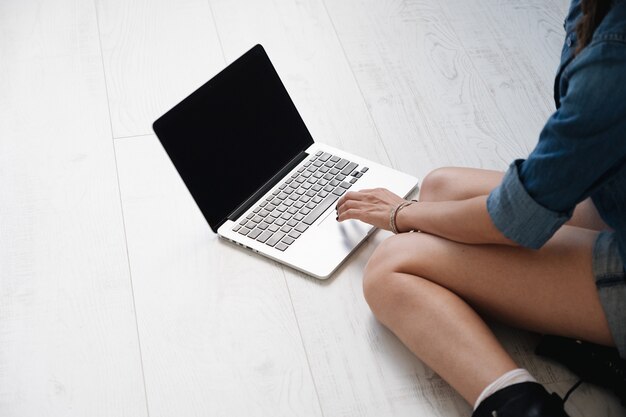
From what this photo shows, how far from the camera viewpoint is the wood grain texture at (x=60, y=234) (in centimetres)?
133

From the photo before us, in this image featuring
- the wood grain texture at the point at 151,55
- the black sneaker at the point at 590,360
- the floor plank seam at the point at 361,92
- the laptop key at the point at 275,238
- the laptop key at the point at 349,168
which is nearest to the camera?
the black sneaker at the point at 590,360

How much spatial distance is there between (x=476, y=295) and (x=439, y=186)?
0.26 m

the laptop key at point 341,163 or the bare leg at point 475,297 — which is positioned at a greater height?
the laptop key at point 341,163

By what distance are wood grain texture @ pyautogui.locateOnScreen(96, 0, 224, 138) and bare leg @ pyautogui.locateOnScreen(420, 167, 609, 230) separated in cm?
67

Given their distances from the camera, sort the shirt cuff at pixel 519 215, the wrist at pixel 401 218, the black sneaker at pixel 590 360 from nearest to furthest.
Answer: the shirt cuff at pixel 519 215 < the black sneaker at pixel 590 360 < the wrist at pixel 401 218

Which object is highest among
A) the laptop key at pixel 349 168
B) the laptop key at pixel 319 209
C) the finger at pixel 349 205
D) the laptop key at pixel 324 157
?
A: the finger at pixel 349 205

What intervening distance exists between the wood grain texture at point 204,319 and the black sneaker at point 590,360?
39 cm

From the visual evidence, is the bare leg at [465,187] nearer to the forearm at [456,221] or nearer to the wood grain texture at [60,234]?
the forearm at [456,221]

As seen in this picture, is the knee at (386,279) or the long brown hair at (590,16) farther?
the knee at (386,279)

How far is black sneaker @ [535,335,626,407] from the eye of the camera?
1246mm

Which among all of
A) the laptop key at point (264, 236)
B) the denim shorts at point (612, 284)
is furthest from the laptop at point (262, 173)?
the denim shorts at point (612, 284)

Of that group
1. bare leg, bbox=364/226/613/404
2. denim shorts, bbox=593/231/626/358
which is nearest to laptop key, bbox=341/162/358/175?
bare leg, bbox=364/226/613/404

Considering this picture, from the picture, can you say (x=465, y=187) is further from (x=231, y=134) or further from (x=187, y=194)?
(x=187, y=194)

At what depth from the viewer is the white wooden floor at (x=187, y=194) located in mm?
1324
